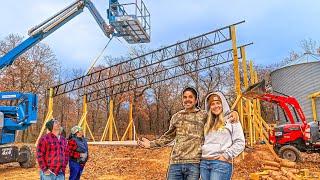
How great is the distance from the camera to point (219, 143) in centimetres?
383

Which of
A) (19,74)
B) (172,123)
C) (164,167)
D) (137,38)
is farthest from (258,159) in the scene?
(19,74)

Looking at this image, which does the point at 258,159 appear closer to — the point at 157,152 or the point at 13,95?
the point at 157,152

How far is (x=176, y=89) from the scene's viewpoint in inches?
1697

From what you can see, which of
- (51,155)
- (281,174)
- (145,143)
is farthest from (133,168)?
(145,143)

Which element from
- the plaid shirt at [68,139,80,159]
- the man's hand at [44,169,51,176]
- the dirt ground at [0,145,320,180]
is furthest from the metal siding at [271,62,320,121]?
the man's hand at [44,169,51,176]

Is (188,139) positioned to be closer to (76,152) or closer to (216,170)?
(216,170)

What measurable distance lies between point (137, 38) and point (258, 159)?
7430mm

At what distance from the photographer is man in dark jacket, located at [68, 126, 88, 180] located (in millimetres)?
7242

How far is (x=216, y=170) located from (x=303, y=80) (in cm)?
2227

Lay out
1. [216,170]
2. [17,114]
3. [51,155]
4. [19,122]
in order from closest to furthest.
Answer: [216,170]
[51,155]
[19,122]
[17,114]

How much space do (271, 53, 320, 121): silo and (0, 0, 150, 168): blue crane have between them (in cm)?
1267

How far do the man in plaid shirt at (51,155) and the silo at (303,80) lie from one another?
2030 cm

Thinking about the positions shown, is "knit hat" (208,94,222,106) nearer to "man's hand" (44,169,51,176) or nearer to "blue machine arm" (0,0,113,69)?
"man's hand" (44,169,51,176)

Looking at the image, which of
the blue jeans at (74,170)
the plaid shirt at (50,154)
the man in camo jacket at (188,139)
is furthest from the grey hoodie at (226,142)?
the blue jeans at (74,170)
